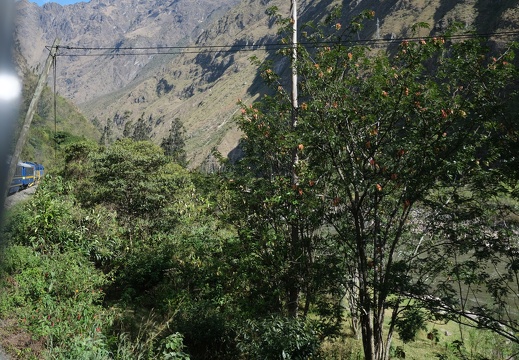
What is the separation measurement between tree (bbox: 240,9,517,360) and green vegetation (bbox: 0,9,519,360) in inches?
1.1

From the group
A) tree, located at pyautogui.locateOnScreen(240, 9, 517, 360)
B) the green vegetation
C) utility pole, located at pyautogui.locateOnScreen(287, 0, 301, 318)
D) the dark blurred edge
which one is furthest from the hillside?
the dark blurred edge

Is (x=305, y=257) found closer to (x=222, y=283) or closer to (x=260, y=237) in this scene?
(x=260, y=237)

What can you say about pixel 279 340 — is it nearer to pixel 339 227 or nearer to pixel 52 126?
pixel 339 227

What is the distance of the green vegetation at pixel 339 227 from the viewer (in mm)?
5074

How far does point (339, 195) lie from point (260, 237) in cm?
163

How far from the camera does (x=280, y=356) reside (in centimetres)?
550

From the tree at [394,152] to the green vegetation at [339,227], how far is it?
3cm

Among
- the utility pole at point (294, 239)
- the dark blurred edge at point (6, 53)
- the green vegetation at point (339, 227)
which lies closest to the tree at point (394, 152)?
the green vegetation at point (339, 227)

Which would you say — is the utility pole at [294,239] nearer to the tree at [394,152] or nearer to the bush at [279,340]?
the tree at [394,152]

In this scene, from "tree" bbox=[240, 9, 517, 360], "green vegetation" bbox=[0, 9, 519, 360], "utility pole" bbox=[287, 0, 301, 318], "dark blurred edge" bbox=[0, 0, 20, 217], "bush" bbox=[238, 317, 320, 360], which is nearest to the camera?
"dark blurred edge" bbox=[0, 0, 20, 217]

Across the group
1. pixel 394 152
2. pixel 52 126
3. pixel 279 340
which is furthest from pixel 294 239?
pixel 52 126

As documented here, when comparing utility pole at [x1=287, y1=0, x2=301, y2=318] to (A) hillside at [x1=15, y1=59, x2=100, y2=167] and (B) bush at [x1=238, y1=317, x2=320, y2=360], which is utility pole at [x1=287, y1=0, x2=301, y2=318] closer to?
(B) bush at [x1=238, y1=317, x2=320, y2=360]

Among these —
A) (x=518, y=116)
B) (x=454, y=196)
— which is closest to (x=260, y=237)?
(x=454, y=196)

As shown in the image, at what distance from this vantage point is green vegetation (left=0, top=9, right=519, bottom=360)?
507cm
